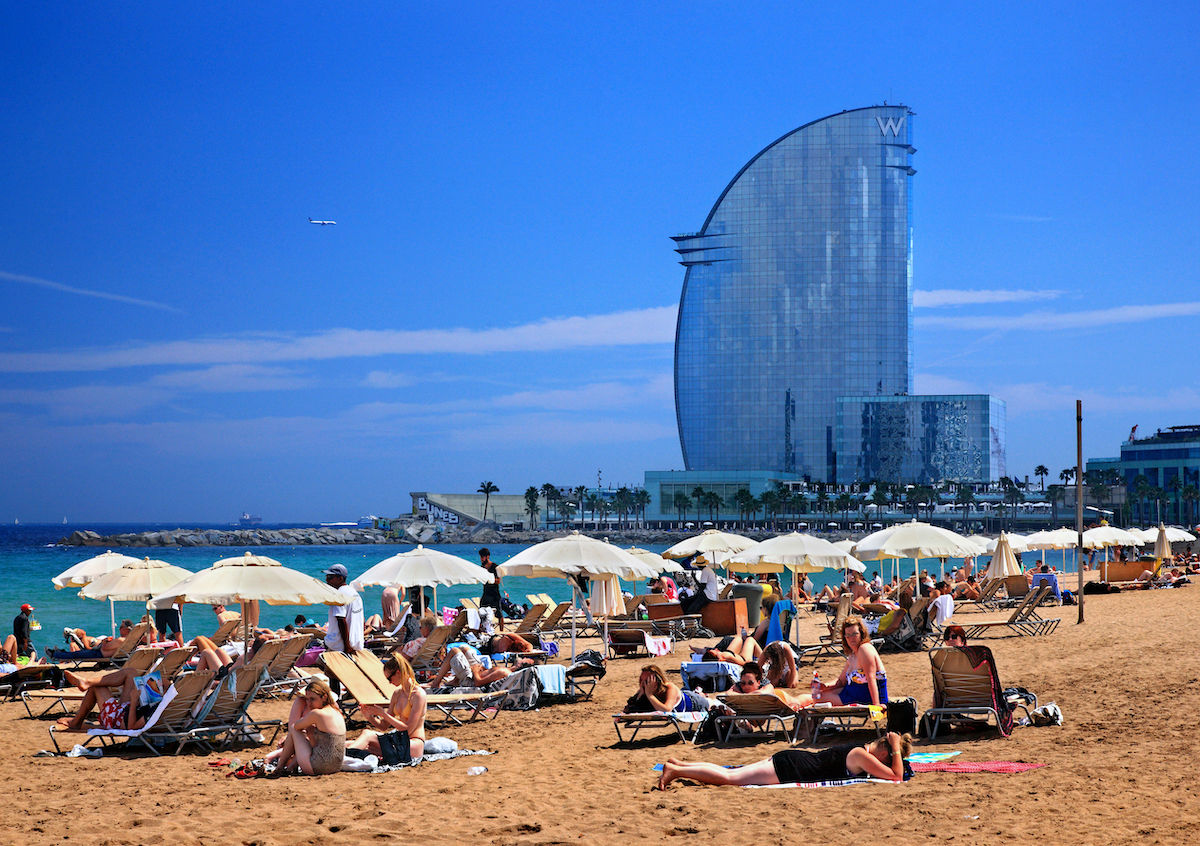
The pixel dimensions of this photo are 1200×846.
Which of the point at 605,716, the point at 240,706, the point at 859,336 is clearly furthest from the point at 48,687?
the point at 859,336

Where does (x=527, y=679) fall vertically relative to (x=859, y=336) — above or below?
below

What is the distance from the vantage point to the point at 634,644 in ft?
51.5

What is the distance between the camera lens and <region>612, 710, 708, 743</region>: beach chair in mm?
8883

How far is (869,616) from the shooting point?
18.2 m

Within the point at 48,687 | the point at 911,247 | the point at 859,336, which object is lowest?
the point at 48,687

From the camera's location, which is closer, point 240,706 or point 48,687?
point 240,706

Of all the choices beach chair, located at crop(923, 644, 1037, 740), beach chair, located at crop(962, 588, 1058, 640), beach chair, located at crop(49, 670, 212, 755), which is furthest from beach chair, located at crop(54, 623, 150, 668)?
beach chair, located at crop(962, 588, 1058, 640)

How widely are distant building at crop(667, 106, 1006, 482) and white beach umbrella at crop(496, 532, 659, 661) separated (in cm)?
13513

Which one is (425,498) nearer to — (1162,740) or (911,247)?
(911,247)

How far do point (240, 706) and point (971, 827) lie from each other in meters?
5.83

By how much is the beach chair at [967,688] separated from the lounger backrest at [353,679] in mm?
4270

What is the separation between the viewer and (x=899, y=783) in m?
7.04

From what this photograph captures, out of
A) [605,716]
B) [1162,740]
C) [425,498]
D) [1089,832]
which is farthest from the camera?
[425,498]

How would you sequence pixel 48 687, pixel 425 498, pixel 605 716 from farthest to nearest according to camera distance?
pixel 425 498, pixel 48 687, pixel 605 716
